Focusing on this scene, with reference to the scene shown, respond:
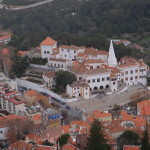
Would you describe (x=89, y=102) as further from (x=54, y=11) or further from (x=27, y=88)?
(x=54, y=11)

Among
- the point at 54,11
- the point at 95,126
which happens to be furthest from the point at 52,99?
the point at 54,11

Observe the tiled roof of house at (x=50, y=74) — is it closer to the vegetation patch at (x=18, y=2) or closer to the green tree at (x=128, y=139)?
the green tree at (x=128, y=139)

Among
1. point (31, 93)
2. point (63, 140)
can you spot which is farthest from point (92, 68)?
point (63, 140)

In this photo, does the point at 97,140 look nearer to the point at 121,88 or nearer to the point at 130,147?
the point at 130,147

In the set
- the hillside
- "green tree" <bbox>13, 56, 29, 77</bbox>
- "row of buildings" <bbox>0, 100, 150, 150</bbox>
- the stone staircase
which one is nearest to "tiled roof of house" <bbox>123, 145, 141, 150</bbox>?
"row of buildings" <bbox>0, 100, 150, 150</bbox>

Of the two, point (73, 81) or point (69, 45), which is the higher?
point (69, 45)

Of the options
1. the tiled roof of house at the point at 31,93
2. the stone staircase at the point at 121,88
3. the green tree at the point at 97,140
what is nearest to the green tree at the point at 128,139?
the green tree at the point at 97,140
